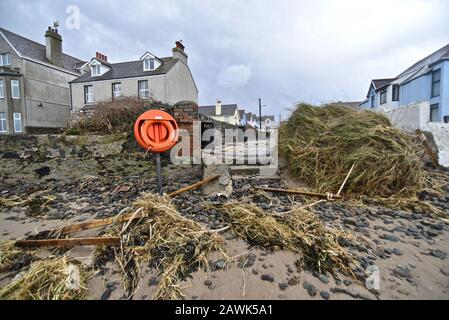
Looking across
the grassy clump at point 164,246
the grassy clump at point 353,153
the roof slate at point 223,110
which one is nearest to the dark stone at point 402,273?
the grassy clump at point 164,246

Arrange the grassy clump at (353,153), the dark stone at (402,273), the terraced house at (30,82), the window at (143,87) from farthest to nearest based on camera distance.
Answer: the terraced house at (30,82), the window at (143,87), the grassy clump at (353,153), the dark stone at (402,273)

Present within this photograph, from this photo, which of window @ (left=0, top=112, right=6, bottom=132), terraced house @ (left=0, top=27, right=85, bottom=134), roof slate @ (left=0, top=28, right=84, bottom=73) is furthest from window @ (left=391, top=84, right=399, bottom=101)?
window @ (left=0, top=112, right=6, bottom=132)

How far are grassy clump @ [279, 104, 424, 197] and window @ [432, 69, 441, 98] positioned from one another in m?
14.2

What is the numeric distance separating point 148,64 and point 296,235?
18.2 meters

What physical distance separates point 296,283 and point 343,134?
3.31 metres

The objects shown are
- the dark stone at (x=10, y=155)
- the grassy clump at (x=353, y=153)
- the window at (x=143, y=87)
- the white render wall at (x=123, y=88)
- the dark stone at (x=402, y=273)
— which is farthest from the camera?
the window at (x=143, y=87)

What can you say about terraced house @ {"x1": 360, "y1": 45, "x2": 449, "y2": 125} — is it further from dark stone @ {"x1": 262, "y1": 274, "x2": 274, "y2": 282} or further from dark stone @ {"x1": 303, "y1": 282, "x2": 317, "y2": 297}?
dark stone @ {"x1": 262, "y1": 274, "x2": 274, "y2": 282}

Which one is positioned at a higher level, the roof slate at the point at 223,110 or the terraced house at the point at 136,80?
the roof slate at the point at 223,110

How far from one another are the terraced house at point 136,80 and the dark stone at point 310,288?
16058 millimetres

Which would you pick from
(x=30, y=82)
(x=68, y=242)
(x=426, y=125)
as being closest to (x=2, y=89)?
(x=30, y=82)

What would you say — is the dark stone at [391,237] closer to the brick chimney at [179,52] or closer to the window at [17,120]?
the brick chimney at [179,52]

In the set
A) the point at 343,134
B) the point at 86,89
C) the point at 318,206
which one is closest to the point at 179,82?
the point at 86,89

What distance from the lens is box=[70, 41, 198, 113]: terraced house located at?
15.7m

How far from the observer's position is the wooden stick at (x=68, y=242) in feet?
5.82
